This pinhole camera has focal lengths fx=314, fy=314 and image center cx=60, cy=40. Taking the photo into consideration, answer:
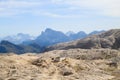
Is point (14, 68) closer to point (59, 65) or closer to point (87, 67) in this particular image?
point (59, 65)

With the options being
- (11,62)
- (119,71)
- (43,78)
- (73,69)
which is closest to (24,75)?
(43,78)

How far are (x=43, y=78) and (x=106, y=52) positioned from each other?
50142 mm

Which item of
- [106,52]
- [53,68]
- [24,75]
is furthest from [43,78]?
[106,52]

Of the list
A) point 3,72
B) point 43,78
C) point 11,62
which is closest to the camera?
point 43,78

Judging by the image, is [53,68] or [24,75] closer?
[24,75]

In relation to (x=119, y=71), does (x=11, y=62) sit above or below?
above

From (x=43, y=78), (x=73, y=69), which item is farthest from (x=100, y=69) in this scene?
(x=43, y=78)

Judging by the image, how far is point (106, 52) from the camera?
97.3m

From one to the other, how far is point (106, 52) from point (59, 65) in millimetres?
39934

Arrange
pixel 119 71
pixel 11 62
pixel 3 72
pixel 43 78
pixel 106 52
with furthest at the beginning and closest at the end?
pixel 106 52
pixel 119 71
pixel 11 62
pixel 3 72
pixel 43 78

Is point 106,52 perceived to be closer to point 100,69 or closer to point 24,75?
point 100,69

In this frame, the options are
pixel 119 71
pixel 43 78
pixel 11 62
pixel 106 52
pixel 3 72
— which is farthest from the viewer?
pixel 106 52

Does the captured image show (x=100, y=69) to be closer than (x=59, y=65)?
No

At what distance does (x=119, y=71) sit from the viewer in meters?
62.6
